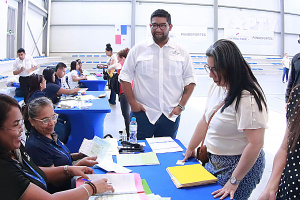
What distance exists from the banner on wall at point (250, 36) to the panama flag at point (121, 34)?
5.07m

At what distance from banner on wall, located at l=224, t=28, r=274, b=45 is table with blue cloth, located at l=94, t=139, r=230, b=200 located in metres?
13.3

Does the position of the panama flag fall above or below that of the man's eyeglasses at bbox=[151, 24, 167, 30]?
above

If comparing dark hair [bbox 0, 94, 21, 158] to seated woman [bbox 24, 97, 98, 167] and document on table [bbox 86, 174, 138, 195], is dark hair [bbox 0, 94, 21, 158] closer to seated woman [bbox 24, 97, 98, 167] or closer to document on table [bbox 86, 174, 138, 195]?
document on table [bbox 86, 174, 138, 195]

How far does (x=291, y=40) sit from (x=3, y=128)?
54.8 feet

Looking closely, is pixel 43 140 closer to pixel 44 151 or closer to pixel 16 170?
pixel 44 151

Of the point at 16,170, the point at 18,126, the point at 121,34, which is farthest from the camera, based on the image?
the point at 121,34

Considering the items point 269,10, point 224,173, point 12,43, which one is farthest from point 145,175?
point 269,10

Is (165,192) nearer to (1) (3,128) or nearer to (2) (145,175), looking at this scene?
(2) (145,175)

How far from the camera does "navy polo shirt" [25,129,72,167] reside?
1798 millimetres

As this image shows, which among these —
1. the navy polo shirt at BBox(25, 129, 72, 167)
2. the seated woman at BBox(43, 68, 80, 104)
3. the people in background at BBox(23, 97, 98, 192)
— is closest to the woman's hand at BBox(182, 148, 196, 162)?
the people in background at BBox(23, 97, 98, 192)

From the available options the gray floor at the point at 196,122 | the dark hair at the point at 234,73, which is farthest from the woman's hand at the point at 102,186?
the gray floor at the point at 196,122

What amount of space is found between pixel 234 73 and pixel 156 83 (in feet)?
3.82

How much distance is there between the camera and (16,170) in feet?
3.69

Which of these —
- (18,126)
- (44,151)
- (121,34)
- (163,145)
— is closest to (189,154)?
(163,145)
